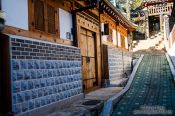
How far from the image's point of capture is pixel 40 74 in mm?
8328

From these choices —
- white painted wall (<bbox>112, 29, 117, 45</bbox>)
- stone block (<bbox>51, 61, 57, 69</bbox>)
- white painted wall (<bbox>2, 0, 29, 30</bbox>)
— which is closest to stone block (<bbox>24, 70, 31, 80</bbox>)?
white painted wall (<bbox>2, 0, 29, 30</bbox>)

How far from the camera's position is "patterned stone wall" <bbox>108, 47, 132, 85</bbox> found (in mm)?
17594

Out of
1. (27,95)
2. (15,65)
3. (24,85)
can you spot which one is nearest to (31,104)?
(27,95)

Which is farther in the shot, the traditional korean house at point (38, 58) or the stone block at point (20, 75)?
the stone block at point (20, 75)

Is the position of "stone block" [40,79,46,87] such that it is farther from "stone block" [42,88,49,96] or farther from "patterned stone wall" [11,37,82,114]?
"stone block" [42,88,49,96]

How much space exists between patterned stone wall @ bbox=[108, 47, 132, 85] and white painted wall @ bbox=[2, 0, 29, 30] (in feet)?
31.9

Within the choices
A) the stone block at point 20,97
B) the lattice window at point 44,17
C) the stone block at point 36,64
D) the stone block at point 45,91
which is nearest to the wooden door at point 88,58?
the lattice window at point 44,17

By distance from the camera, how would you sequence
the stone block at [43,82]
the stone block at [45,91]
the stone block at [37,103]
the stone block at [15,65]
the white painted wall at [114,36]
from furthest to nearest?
the white painted wall at [114,36] → the stone block at [45,91] → the stone block at [43,82] → the stone block at [37,103] → the stone block at [15,65]

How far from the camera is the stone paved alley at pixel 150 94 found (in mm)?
10195

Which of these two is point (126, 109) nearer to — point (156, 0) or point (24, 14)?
point (24, 14)

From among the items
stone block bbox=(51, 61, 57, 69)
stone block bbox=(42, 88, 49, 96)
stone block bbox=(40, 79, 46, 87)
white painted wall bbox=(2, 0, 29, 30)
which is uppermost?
white painted wall bbox=(2, 0, 29, 30)

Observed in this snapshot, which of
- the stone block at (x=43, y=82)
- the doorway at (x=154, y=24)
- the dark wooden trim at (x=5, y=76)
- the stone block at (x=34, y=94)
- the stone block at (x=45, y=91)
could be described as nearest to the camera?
the dark wooden trim at (x=5, y=76)

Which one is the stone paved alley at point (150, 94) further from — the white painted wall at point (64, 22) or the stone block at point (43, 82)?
the white painted wall at point (64, 22)

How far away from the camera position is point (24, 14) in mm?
8094
